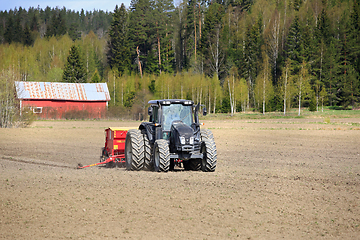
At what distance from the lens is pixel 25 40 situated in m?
112

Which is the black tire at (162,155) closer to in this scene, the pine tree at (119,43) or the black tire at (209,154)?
the black tire at (209,154)

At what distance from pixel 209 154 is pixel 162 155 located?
152cm

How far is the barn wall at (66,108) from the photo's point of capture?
5528 centimetres

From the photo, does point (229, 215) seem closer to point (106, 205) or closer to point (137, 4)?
point (106, 205)

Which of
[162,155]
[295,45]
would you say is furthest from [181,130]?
[295,45]

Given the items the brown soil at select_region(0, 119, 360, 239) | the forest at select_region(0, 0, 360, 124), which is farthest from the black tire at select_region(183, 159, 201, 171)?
the forest at select_region(0, 0, 360, 124)

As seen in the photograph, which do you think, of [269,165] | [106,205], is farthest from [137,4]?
[106,205]

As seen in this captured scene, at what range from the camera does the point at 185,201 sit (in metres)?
9.02

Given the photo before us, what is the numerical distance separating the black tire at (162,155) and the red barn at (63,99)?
45340mm

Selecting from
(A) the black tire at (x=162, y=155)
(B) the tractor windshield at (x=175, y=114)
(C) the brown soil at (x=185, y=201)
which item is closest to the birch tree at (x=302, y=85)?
(C) the brown soil at (x=185, y=201)

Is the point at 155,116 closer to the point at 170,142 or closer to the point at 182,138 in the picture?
the point at 170,142

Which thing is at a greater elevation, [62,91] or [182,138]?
[62,91]

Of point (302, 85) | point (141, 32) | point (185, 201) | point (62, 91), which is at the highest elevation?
point (141, 32)

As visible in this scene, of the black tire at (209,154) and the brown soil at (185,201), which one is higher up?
the black tire at (209,154)
